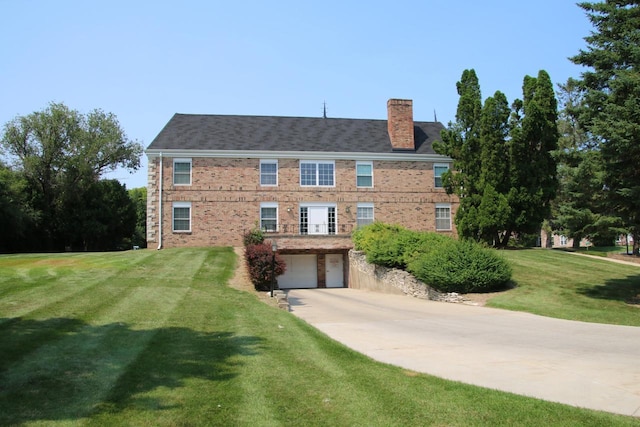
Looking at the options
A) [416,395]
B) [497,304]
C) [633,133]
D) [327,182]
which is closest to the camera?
[416,395]

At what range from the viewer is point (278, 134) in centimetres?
3547

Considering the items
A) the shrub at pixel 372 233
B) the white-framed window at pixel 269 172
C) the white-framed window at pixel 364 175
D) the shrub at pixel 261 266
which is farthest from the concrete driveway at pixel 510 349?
the white-framed window at pixel 364 175

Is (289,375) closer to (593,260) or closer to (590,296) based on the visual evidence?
(590,296)

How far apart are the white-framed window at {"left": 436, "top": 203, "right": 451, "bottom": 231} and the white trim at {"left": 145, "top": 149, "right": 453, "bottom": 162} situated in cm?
328

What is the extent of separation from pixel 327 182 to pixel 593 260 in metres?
16.7

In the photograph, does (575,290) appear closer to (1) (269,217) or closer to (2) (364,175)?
(2) (364,175)

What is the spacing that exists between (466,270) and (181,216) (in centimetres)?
1955

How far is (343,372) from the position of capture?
23.4 ft

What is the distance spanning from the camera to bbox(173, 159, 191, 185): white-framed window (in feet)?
106

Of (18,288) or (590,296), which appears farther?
(590,296)

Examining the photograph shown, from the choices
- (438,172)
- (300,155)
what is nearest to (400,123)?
(438,172)

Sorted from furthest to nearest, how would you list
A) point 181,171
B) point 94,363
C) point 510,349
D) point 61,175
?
point 61,175, point 181,171, point 510,349, point 94,363

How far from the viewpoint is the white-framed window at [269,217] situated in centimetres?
3303

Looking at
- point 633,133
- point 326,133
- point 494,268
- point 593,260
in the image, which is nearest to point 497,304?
point 494,268
